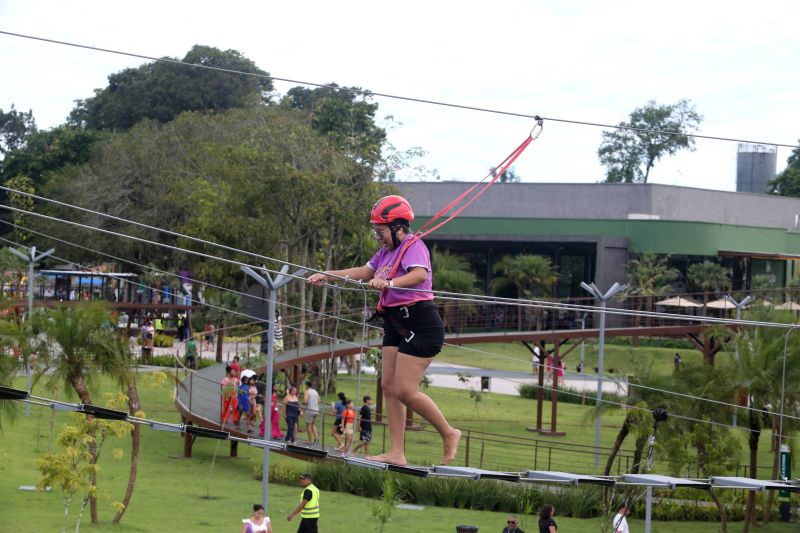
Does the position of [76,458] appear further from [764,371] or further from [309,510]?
[764,371]

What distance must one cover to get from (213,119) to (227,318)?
11838mm

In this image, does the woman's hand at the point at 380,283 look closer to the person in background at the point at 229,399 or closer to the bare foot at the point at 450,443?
the bare foot at the point at 450,443

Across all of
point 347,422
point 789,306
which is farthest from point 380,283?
point 789,306

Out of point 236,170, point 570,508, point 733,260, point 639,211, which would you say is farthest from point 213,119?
point 570,508

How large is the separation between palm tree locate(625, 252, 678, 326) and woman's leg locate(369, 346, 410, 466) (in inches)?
1733

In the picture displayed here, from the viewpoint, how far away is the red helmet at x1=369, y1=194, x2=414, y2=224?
794cm

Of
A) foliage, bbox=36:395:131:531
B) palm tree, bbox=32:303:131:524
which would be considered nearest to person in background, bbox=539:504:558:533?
foliage, bbox=36:395:131:531

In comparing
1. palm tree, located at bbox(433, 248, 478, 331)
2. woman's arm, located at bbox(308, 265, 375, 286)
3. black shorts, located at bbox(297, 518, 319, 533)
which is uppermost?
palm tree, located at bbox(433, 248, 478, 331)

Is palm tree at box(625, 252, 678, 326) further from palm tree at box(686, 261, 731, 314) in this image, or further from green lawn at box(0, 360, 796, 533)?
green lawn at box(0, 360, 796, 533)

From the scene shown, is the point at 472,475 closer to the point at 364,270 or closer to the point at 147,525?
the point at 364,270

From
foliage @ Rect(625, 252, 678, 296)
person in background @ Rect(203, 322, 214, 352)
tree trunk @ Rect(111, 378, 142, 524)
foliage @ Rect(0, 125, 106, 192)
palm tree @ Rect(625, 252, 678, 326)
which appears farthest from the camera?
foliage @ Rect(0, 125, 106, 192)

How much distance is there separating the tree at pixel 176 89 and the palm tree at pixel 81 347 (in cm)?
5037

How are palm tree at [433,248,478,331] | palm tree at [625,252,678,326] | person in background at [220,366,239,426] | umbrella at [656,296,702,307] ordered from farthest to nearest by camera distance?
palm tree at [625,252,678,326] → palm tree at [433,248,478,331] → umbrella at [656,296,702,307] → person in background at [220,366,239,426]

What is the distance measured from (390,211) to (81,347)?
56.2 feet
